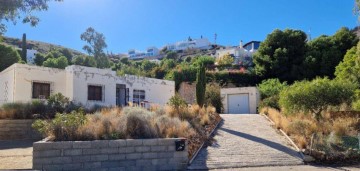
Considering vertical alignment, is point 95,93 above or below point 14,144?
above

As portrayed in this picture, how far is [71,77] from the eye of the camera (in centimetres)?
2528

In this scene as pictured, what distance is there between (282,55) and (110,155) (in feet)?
102

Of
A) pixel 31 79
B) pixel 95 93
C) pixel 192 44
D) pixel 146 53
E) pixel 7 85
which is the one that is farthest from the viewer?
pixel 146 53

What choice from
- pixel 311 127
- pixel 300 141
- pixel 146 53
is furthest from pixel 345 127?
pixel 146 53

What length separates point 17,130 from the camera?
1991 cm

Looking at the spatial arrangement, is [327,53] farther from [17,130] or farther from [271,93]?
[17,130]

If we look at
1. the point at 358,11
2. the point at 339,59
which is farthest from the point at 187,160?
the point at 339,59

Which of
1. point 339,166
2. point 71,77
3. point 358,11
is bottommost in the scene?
point 339,166

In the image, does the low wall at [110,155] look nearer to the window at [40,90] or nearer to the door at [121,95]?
the window at [40,90]

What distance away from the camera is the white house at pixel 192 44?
359 ft

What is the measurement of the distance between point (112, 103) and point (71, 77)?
3973 millimetres

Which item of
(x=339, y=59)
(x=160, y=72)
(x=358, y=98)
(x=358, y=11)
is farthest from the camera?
(x=160, y=72)

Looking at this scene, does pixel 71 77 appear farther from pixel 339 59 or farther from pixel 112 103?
pixel 339 59

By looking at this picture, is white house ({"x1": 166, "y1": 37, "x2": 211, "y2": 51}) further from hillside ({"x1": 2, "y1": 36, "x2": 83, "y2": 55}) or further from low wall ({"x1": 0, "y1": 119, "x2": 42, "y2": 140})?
low wall ({"x1": 0, "y1": 119, "x2": 42, "y2": 140})
